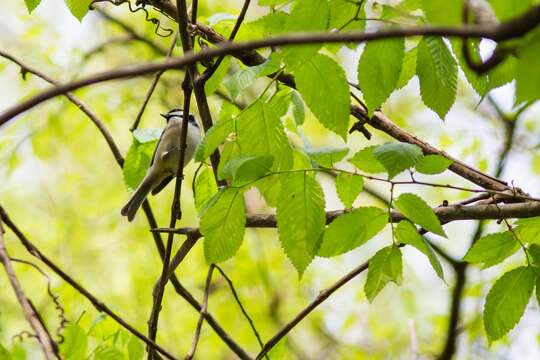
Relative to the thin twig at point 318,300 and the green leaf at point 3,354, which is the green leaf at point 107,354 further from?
the thin twig at point 318,300

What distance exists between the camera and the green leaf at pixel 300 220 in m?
1.35

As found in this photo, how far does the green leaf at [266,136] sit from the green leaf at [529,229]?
0.72m

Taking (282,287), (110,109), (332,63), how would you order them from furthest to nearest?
(282,287) < (110,109) < (332,63)

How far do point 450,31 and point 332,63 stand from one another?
75cm

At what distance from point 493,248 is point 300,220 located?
0.63 metres

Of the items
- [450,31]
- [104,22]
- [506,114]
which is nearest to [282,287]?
[506,114]

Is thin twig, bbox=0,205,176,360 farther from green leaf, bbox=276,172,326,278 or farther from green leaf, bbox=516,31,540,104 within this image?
green leaf, bbox=516,31,540,104

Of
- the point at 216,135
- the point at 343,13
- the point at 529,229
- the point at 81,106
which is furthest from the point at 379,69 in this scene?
the point at 81,106

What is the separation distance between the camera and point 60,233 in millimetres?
6820

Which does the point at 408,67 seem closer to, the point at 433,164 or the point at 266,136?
the point at 433,164

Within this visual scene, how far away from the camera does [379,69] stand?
1.31 metres

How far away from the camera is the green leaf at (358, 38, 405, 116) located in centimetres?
129

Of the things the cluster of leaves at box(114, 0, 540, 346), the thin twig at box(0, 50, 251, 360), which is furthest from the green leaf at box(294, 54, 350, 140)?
the thin twig at box(0, 50, 251, 360)

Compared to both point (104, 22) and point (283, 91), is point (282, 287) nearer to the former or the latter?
point (104, 22)
